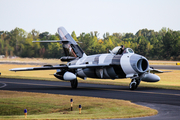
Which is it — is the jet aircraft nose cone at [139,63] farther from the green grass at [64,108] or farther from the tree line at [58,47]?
the tree line at [58,47]

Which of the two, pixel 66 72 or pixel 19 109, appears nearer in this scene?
pixel 19 109

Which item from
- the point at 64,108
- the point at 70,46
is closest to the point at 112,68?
the point at 70,46

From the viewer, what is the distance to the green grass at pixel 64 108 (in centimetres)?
1553

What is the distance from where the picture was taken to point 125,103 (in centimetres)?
1944

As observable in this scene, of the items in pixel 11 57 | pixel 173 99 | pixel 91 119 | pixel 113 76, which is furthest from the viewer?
pixel 11 57

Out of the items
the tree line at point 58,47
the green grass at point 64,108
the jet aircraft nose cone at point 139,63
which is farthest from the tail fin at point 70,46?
the tree line at point 58,47

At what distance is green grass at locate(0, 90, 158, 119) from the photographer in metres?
15.5

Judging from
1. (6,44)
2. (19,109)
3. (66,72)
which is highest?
(6,44)

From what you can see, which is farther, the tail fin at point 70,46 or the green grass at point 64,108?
the tail fin at point 70,46

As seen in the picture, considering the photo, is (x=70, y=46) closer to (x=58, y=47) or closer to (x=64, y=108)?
(x=64, y=108)

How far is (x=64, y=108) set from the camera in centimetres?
1855

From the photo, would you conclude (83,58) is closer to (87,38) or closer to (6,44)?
(6,44)

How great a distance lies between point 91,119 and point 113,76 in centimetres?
1376

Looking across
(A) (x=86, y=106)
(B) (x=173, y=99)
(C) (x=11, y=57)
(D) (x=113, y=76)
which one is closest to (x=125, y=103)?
(A) (x=86, y=106)
